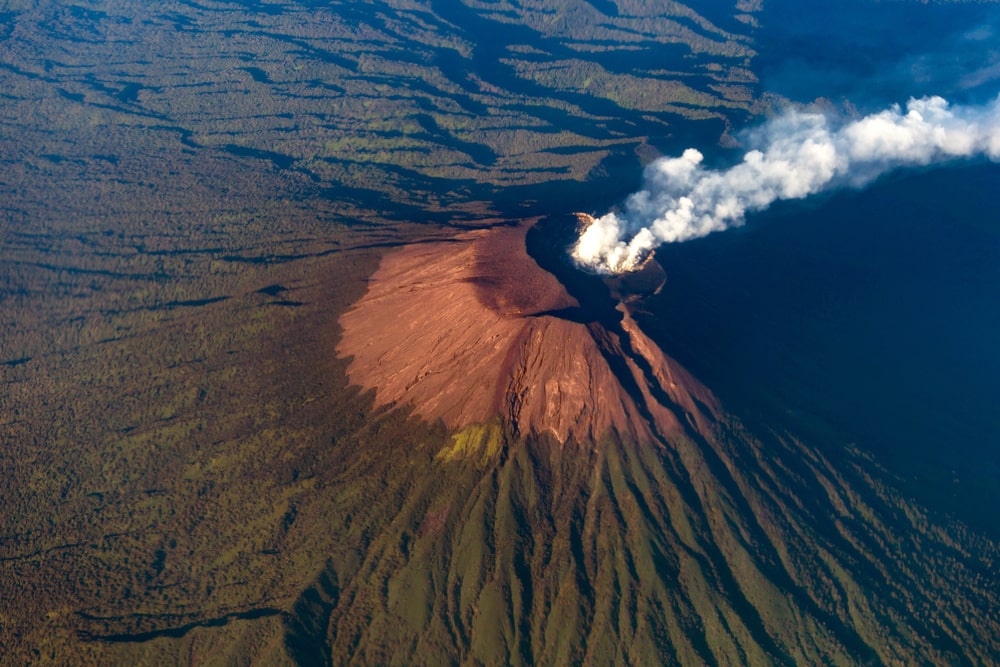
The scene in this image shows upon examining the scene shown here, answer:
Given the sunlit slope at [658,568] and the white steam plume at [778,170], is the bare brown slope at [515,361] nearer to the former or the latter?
the sunlit slope at [658,568]

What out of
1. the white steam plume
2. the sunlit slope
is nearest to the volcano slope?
the sunlit slope

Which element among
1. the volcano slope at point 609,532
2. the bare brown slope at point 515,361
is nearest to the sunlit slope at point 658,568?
the volcano slope at point 609,532

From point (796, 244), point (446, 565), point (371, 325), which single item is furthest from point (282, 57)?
point (446, 565)

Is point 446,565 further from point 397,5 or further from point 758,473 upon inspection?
point 397,5

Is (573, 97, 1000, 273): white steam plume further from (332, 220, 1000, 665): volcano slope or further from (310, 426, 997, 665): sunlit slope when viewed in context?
(310, 426, 997, 665): sunlit slope

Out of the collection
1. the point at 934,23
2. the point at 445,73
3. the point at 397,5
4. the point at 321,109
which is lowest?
the point at 321,109
